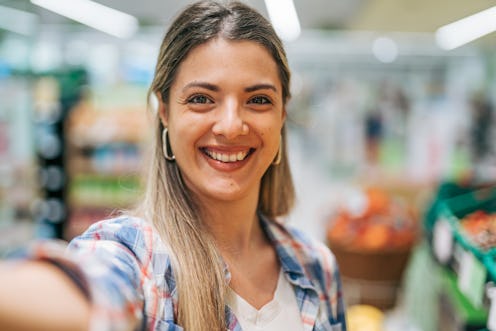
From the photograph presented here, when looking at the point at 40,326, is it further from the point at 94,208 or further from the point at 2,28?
the point at 94,208

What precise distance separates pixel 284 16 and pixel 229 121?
21.6ft

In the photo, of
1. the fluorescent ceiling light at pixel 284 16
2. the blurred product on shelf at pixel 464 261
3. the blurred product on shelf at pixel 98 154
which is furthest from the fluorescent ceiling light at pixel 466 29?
the blurred product on shelf at pixel 98 154

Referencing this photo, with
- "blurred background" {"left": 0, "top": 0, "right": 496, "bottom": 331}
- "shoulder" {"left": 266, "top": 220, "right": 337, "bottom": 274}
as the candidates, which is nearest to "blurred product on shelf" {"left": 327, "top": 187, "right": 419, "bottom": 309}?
"blurred background" {"left": 0, "top": 0, "right": 496, "bottom": 331}

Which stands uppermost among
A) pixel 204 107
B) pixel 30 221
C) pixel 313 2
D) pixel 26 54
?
pixel 313 2

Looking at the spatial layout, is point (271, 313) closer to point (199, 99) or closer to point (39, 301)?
point (199, 99)

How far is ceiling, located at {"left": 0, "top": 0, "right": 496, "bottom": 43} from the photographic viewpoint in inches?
210

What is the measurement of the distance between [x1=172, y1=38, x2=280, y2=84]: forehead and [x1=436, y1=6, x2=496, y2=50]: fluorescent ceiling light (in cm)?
420

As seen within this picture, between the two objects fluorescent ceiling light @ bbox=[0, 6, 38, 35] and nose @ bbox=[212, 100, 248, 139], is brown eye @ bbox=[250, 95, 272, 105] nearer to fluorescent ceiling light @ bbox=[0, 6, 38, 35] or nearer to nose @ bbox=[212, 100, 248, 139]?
nose @ bbox=[212, 100, 248, 139]

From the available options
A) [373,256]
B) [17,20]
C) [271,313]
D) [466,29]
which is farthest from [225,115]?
[466,29]

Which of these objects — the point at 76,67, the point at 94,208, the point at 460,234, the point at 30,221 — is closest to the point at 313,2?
the point at 76,67

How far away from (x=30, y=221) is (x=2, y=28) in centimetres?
177

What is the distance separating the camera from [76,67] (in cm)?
552

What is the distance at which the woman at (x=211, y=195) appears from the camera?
99cm

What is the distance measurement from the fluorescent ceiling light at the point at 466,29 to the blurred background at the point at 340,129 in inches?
1.0
